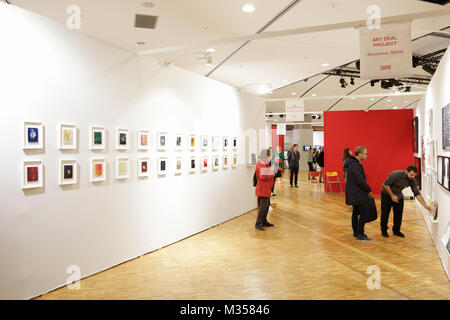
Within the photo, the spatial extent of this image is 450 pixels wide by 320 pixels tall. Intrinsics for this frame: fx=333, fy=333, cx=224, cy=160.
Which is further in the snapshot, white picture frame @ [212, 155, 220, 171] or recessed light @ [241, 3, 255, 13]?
white picture frame @ [212, 155, 220, 171]

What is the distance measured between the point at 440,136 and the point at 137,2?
485 centimetres

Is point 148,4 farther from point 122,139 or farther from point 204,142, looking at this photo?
point 204,142

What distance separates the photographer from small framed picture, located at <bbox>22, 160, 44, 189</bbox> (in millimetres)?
3607

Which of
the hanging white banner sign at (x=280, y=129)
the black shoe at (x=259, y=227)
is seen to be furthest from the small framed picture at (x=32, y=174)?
the hanging white banner sign at (x=280, y=129)

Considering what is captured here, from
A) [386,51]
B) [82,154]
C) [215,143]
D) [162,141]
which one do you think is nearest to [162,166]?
[162,141]

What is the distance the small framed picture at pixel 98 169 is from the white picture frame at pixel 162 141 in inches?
46.7

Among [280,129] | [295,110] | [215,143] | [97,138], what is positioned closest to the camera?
[97,138]

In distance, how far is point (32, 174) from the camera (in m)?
3.69

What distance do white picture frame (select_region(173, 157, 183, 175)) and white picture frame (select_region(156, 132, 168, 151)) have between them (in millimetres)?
406

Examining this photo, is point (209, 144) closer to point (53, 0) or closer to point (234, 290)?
point (234, 290)

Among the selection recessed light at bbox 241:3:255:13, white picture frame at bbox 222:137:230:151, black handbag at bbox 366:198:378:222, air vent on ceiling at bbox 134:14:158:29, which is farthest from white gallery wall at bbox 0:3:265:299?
black handbag at bbox 366:198:378:222

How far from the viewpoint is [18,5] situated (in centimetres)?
352

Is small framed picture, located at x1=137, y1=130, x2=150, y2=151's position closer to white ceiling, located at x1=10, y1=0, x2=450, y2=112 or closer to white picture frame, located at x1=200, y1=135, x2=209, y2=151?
white ceiling, located at x1=10, y1=0, x2=450, y2=112

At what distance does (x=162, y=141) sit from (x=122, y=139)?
916mm
